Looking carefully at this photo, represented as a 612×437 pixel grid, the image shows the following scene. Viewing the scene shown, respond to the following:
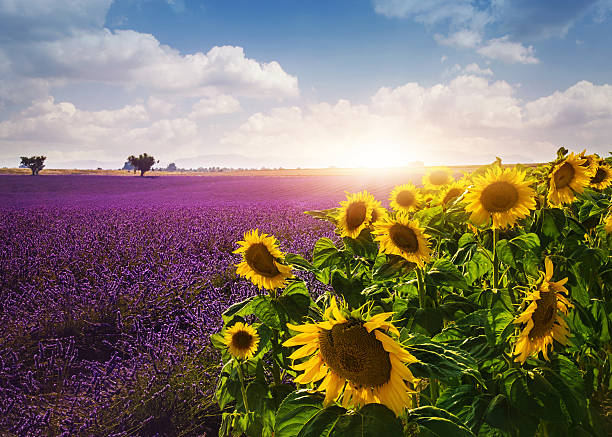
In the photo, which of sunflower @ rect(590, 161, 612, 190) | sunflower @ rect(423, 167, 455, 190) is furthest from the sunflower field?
sunflower @ rect(423, 167, 455, 190)

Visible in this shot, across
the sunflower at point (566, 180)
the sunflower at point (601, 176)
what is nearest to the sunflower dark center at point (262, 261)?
the sunflower at point (566, 180)

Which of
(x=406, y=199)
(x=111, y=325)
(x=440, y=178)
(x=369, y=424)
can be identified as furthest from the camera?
(x=111, y=325)

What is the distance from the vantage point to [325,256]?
1578 millimetres

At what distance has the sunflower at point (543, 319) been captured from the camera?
3.16 feet

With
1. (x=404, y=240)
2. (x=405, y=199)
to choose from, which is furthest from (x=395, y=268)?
(x=405, y=199)

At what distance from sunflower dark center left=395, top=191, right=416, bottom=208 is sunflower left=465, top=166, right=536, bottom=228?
0.71 m

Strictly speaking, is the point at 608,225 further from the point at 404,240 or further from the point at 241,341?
the point at 241,341

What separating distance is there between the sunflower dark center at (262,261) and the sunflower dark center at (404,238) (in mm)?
437

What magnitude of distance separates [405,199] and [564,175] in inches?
28.2

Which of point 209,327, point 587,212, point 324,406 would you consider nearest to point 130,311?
point 209,327

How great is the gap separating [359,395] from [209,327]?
2.26 m

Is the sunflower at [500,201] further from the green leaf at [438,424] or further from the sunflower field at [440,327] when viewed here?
the green leaf at [438,424]

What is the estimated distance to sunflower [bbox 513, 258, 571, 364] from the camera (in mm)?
964

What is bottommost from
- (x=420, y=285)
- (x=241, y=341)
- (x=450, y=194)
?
(x=241, y=341)
